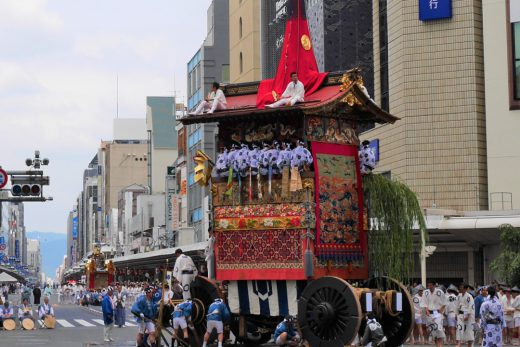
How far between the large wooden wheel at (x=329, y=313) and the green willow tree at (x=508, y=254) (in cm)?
2051

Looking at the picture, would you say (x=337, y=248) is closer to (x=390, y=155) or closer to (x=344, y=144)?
(x=344, y=144)

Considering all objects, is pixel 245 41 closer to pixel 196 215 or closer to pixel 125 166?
pixel 196 215

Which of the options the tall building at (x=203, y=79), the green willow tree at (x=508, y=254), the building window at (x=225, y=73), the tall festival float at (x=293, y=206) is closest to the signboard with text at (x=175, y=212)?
the tall building at (x=203, y=79)

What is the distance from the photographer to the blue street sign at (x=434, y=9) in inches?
1934

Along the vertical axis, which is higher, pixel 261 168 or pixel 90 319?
pixel 261 168

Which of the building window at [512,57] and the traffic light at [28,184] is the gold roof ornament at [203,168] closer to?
the traffic light at [28,184]

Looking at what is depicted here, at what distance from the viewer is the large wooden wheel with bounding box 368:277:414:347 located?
20.5m

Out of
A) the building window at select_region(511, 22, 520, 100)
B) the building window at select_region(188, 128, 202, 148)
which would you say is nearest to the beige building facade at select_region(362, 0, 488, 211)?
the building window at select_region(511, 22, 520, 100)

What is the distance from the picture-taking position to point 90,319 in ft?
169

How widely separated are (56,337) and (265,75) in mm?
41903

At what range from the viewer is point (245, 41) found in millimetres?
79625

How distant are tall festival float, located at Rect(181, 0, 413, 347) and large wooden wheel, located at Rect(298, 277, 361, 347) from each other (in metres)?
0.03

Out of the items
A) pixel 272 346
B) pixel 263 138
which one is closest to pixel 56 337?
pixel 272 346

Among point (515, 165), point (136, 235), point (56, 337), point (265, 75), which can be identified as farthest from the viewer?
point (136, 235)
